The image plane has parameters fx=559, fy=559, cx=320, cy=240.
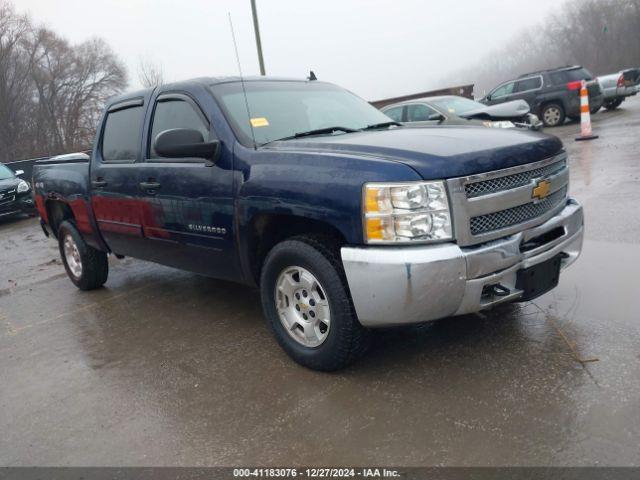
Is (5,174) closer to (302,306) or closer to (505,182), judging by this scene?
(302,306)

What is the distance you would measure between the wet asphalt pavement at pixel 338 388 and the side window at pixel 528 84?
41.5 feet

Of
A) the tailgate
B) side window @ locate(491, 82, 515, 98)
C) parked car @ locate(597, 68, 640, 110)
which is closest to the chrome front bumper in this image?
side window @ locate(491, 82, 515, 98)

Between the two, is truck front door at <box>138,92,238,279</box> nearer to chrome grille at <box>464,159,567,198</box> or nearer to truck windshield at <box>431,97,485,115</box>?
chrome grille at <box>464,159,567,198</box>

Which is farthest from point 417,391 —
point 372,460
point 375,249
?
point 375,249

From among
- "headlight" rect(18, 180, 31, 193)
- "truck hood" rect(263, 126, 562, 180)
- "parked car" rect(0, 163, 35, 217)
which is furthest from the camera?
"headlight" rect(18, 180, 31, 193)

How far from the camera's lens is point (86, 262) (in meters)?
5.77

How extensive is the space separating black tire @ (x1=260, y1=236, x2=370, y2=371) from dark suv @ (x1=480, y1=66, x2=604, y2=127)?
14747 mm

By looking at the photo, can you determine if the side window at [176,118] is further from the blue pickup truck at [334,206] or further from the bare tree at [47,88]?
the bare tree at [47,88]

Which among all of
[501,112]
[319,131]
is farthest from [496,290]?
[501,112]

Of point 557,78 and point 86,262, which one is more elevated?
point 557,78

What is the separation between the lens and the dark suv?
15.8 m

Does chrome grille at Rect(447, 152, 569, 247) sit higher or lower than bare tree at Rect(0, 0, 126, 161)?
lower

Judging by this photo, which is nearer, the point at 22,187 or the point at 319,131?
the point at 319,131

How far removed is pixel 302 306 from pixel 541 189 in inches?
62.3
